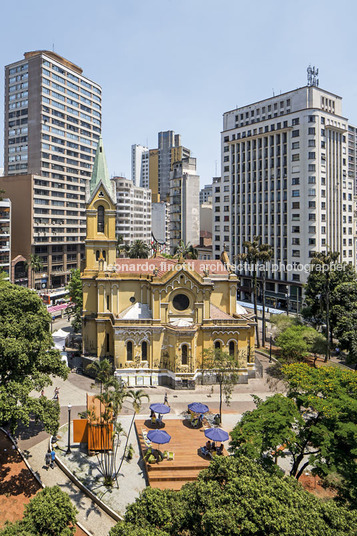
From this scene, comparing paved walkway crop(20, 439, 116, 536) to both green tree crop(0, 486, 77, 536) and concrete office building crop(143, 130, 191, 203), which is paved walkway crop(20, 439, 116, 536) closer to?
green tree crop(0, 486, 77, 536)

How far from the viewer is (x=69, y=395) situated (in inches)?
1683

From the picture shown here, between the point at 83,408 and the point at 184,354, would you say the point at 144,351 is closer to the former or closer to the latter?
the point at 184,354

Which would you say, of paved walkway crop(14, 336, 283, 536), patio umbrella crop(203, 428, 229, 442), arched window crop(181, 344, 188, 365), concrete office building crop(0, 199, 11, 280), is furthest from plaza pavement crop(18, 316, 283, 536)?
concrete office building crop(0, 199, 11, 280)

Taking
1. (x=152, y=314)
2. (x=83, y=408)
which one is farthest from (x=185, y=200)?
(x=83, y=408)

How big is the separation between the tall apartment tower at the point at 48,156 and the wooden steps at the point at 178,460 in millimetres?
76573

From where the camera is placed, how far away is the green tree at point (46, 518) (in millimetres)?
16828

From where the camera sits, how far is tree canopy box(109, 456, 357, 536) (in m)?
15.3

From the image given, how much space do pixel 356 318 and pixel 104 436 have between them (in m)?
36.0

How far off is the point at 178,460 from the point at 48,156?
96375 millimetres

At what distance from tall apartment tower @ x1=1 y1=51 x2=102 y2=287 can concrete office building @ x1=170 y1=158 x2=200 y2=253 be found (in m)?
28.6

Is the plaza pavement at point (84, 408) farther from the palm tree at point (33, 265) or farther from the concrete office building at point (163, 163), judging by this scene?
the concrete office building at point (163, 163)

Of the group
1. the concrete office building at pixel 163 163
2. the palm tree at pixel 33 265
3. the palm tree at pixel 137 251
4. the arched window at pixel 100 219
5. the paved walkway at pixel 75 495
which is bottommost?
the paved walkway at pixel 75 495

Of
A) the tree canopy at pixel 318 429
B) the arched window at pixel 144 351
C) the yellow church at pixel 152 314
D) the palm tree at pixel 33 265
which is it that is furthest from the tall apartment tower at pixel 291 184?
the tree canopy at pixel 318 429

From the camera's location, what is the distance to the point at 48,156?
10706 centimetres
